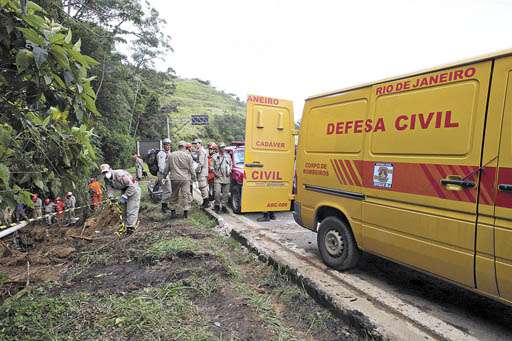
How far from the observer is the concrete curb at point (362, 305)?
9.09 feet

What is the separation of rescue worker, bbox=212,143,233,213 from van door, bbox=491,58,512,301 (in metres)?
6.01

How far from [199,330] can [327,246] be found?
2286mm

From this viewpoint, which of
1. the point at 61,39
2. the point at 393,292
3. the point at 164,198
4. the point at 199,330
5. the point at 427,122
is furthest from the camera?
the point at 164,198

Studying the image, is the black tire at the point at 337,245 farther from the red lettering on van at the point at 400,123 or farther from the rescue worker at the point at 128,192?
the rescue worker at the point at 128,192

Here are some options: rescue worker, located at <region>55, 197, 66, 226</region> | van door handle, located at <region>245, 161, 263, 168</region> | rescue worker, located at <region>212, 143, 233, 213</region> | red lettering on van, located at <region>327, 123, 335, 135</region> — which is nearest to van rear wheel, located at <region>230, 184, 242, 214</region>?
rescue worker, located at <region>212, 143, 233, 213</region>

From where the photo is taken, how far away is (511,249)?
241 centimetres

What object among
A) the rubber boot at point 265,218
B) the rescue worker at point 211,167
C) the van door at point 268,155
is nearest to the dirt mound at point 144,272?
the van door at point 268,155

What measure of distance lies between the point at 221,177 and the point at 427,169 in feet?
17.9

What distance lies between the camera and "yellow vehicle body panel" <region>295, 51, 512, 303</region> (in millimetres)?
2535

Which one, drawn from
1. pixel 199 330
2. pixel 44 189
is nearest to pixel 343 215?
pixel 199 330

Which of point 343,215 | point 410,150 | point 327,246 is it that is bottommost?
point 327,246

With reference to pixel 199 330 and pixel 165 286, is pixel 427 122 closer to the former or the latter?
pixel 199 330

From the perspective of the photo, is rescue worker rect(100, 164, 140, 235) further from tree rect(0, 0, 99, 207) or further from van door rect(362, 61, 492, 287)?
van door rect(362, 61, 492, 287)

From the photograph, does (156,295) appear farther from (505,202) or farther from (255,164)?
(255,164)
